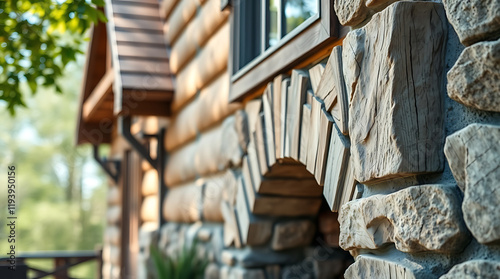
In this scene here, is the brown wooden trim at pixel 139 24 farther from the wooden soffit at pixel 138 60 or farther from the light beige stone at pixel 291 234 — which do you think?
the light beige stone at pixel 291 234

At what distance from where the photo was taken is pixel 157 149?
5.82 meters

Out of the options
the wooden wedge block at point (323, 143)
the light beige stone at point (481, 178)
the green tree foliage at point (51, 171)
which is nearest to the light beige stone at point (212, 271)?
the wooden wedge block at point (323, 143)

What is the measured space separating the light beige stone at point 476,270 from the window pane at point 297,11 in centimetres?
166

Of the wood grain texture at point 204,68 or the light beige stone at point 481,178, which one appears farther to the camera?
the wood grain texture at point 204,68

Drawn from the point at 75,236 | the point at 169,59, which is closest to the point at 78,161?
the point at 75,236

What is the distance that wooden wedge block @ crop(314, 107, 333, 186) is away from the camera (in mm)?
2234

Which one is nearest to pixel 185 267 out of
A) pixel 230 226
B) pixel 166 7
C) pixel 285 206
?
pixel 230 226

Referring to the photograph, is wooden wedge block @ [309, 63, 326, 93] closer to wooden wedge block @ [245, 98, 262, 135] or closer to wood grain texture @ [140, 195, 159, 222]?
wooden wedge block @ [245, 98, 262, 135]

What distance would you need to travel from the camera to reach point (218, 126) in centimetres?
420

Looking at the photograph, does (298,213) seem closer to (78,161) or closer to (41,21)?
(41,21)

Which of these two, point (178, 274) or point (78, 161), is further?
point (78, 161)

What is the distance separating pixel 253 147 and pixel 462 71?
6.17 ft

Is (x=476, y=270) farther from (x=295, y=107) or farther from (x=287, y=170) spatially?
(x=287, y=170)

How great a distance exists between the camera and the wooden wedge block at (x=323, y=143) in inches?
88.0
